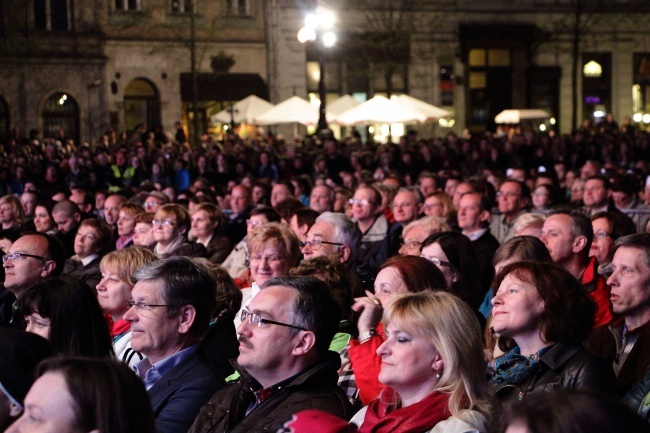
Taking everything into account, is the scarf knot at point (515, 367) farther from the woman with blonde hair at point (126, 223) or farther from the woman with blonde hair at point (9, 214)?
the woman with blonde hair at point (9, 214)

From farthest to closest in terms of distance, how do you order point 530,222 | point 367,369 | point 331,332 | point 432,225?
1. point 530,222
2. point 432,225
3. point 367,369
4. point 331,332

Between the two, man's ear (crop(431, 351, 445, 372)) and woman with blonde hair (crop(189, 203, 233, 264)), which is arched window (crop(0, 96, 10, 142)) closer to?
woman with blonde hair (crop(189, 203, 233, 264))

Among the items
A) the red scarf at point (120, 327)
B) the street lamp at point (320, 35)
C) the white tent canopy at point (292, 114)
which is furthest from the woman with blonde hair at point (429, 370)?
the white tent canopy at point (292, 114)

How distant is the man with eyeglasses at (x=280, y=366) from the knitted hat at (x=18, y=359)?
0.90 m

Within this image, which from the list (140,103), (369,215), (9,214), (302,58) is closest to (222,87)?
(140,103)

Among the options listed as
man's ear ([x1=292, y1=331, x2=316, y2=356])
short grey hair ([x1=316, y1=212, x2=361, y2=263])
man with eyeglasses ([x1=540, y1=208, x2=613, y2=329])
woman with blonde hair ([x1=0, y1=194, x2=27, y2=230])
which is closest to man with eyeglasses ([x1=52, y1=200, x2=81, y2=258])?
woman with blonde hair ([x1=0, y1=194, x2=27, y2=230])

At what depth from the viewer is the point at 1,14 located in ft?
117

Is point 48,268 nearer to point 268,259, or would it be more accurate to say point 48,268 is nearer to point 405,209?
point 268,259

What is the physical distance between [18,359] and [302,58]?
37.1m

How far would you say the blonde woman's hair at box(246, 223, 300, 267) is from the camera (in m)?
7.86

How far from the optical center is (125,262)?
7109 millimetres

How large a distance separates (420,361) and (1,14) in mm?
33817

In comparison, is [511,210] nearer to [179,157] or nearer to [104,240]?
[104,240]

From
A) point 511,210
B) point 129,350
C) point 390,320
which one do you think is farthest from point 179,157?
point 390,320
